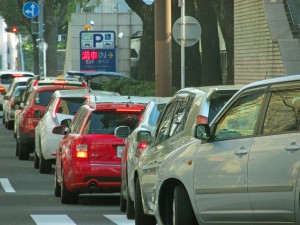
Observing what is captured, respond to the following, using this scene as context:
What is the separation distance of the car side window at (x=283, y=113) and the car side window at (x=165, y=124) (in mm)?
2878

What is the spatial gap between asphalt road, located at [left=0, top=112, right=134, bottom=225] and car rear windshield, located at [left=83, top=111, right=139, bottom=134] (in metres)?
1.03

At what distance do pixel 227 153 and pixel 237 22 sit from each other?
18.0 m

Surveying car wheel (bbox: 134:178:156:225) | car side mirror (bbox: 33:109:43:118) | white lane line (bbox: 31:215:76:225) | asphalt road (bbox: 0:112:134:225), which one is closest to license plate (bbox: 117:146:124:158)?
asphalt road (bbox: 0:112:134:225)

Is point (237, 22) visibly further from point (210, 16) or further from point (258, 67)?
point (210, 16)

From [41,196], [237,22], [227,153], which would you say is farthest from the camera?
[237,22]

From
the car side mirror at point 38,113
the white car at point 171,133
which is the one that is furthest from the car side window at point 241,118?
the car side mirror at point 38,113

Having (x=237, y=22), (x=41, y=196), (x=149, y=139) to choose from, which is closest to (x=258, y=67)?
(x=237, y=22)

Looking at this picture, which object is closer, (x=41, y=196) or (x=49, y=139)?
(x=41, y=196)

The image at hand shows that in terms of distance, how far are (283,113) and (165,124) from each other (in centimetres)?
339

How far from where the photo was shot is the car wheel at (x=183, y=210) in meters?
10.9

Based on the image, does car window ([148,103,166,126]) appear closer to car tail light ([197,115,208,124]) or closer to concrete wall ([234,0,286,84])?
car tail light ([197,115,208,124])

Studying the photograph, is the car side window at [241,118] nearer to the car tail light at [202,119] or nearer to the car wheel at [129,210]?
the car tail light at [202,119]

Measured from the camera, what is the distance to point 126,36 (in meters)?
71.2

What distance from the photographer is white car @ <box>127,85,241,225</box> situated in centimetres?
1173
